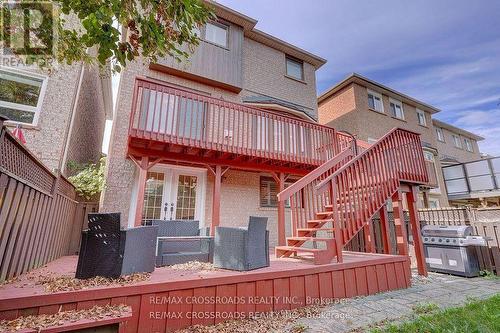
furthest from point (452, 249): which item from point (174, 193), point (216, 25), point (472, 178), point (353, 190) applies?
point (472, 178)

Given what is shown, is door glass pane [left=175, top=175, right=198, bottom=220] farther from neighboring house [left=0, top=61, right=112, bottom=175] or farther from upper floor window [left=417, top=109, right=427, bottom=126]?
upper floor window [left=417, top=109, right=427, bottom=126]

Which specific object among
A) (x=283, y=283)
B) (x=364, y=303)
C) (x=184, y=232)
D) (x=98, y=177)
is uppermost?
(x=98, y=177)

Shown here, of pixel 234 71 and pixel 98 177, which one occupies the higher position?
pixel 234 71

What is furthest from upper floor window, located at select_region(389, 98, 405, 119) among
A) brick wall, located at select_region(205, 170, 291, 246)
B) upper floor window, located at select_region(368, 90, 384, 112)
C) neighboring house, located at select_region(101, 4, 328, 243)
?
brick wall, located at select_region(205, 170, 291, 246)

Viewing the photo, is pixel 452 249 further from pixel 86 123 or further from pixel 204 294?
pixel 86 123

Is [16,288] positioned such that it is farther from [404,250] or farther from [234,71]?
[234,71]

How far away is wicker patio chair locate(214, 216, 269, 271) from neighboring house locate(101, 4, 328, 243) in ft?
9.07

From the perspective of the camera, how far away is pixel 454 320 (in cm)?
308

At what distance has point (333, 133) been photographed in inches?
354

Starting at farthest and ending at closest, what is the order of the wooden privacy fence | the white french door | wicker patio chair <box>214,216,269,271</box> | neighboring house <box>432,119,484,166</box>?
neighboring house <box>432,119,484,166</box> < the white french door < wicker patio chair <box>214,216,269,271</box> < the wooden privacy fence

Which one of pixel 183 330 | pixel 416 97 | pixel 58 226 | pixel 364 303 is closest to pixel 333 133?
pixel 364 303

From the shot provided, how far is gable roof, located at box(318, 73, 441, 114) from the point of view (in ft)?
43.9

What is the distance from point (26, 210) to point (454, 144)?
2636 centimetres

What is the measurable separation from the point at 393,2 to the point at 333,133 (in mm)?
4807
